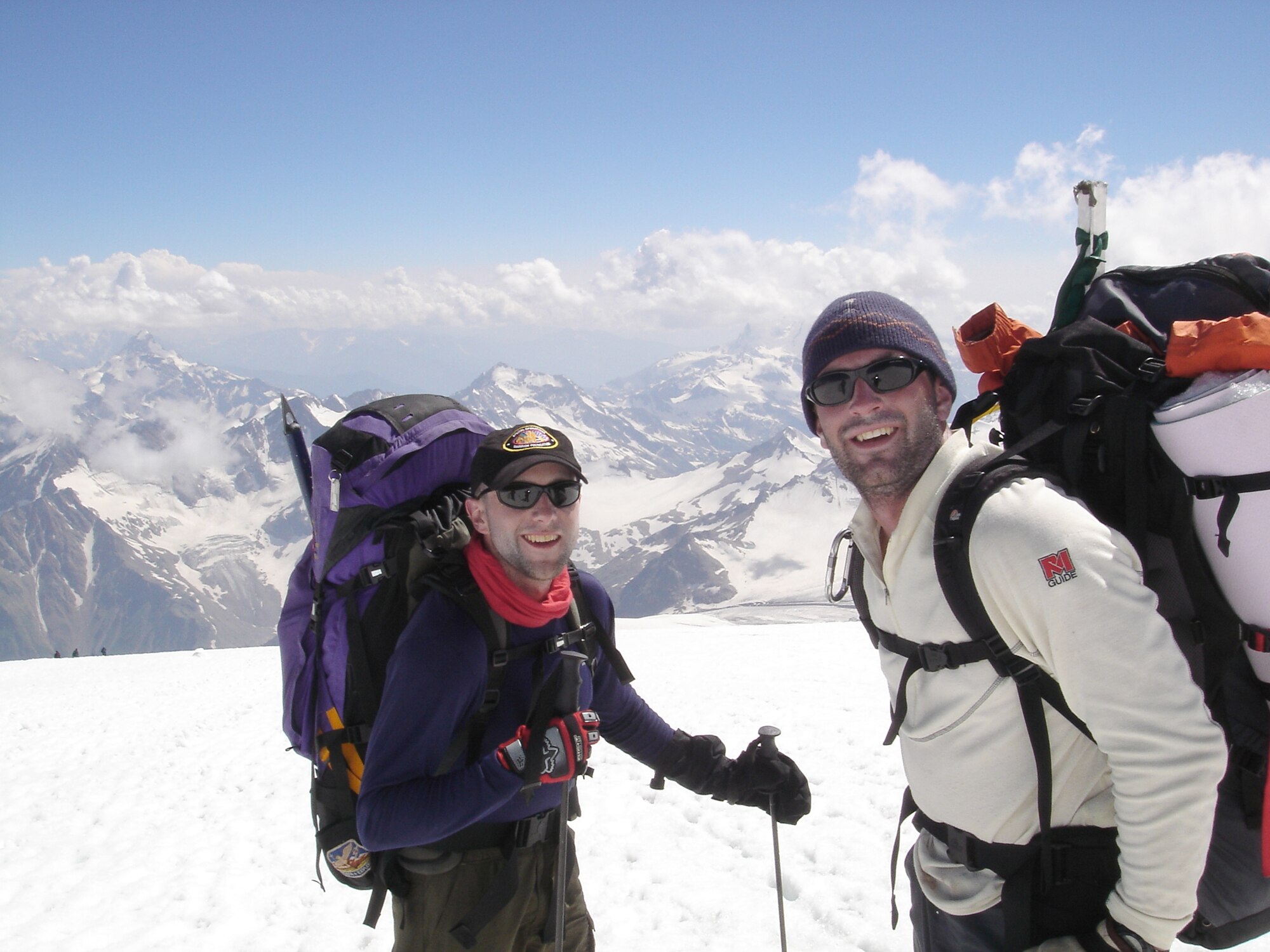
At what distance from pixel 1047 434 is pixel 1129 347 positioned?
0.46 m

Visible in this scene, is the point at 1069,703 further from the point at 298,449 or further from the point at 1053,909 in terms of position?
the point at 298,449

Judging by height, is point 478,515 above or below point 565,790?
above

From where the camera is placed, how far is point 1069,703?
2639mm

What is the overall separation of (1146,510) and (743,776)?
3.28 m

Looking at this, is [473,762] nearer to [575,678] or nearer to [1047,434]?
[575,678]

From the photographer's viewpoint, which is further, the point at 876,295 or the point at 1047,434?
the point at 876,295

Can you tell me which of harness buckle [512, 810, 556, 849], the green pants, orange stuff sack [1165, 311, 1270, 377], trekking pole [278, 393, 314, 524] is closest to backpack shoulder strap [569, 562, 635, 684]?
harness buckle [512, 810, 556, 849]

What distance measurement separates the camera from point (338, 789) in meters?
4.12

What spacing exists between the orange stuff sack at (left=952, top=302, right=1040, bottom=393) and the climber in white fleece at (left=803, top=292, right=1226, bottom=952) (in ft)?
0.49

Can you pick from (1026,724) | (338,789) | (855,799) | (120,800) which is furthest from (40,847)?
(1026,724)

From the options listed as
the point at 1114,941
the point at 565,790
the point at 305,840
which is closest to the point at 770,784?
the point at 565,790

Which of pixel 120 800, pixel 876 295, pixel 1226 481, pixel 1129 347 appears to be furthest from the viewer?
pixel 120 800

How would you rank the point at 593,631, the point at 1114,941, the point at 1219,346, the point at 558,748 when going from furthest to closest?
the point at 593,631, the point at 558,748, the point at 1114,941, the point at 1219,346

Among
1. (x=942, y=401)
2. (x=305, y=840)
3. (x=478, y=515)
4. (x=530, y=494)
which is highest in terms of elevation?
(x=942, y=401)
